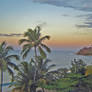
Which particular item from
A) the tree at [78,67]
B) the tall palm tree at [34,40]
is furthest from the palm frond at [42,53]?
the tree at [78,67]

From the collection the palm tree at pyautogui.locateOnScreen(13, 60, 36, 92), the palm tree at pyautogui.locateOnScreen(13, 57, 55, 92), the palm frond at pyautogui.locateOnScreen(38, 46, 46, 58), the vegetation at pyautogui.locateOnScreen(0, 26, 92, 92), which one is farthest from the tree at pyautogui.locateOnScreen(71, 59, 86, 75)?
the palm tree at pyautogui.locateOnScreen(13, 60, 36, 92)

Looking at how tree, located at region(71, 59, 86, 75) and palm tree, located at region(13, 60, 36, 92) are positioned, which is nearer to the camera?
palm tree, located at region(13, 60, 36, 92)

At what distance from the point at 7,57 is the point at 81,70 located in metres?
10.4

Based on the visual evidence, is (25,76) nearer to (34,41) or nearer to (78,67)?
(34,41)

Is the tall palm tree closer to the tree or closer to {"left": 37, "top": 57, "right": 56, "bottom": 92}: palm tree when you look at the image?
{"left": 37, "top": 57, "right": 56, "bottom": 92}: palm tree

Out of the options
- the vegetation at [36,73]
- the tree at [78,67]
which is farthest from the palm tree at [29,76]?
the tree at [78,67]

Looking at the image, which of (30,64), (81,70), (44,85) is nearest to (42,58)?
(30,64)

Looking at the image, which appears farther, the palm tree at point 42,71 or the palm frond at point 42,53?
the palm tree at point 42,71

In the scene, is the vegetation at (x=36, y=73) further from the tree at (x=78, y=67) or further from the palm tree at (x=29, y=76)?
the tree at (x=78, y=67)

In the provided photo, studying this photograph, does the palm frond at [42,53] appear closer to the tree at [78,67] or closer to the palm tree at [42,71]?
the palm tree at [42,71]

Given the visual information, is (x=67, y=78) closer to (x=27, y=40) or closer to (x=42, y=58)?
(x=42, y=58)

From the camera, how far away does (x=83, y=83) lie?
2422 centimetres

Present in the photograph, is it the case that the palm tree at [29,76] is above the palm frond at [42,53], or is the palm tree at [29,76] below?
below

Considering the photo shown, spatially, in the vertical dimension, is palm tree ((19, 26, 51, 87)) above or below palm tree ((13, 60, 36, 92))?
above
